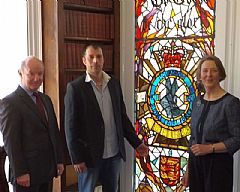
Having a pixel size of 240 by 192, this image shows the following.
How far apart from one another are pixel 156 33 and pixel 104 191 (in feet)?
4.62

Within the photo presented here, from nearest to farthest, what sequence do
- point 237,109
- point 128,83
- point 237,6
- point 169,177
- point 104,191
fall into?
point 237,109 < point 237,6 < point 104,191 < point 169,177 < point 128,83

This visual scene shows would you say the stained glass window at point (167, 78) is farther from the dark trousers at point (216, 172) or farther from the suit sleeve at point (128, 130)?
the dark trousers at point (216, 172)

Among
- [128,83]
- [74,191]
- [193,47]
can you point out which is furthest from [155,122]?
[74,191]

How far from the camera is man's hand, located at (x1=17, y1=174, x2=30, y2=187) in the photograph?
2.15 m

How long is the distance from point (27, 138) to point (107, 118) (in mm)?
676

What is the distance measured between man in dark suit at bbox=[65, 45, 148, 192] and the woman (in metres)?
0.63

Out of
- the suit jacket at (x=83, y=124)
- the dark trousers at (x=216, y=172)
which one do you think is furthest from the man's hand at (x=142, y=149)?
the dark trousers at (x=216, y=172)

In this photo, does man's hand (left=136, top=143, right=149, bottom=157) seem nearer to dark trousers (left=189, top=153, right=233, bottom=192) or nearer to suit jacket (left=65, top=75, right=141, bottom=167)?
suit jacket (left=65, top=75, right=141, bottom=167)

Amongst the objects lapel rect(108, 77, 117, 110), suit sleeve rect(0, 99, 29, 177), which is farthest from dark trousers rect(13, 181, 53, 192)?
lapel rect(108, 77, 117, 110)

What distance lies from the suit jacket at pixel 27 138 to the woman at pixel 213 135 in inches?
37.3

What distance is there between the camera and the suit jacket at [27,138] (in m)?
2.14

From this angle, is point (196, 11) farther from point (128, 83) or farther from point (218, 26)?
point (128, 83)

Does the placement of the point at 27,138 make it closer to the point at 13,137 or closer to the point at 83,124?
the point at 13,137

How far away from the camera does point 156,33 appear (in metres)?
3.08
